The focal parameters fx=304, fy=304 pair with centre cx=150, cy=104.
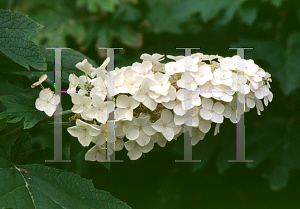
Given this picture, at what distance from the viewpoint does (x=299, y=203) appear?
1.97 meters

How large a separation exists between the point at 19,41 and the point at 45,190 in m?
0.40

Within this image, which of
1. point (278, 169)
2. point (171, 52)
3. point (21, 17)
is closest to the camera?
point (21, 17)

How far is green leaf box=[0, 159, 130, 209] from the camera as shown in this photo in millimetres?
677

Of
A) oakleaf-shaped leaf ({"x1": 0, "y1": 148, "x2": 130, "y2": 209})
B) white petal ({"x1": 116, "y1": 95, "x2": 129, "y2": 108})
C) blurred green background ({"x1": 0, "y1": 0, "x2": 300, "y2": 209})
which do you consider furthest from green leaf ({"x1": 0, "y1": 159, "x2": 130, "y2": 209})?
blurred green background ({"x1": 0, "y1": 0, "x2": 300, "y2": 209})

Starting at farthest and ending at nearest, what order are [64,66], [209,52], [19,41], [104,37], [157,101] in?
[104,37] → [209,52] → [64,66] → [19,41] → [157,101]

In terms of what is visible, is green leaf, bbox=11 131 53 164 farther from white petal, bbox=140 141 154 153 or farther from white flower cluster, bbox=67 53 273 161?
white petal, bbox=140 141 154 153

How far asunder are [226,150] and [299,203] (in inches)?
24.3

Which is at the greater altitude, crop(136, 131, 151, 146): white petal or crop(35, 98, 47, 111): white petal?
crop(35, 98, 47, 111): white petal

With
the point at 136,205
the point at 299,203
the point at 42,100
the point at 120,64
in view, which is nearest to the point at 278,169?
the point at 299,203

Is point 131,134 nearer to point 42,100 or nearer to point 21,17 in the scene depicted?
point 42,100

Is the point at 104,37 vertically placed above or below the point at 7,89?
above

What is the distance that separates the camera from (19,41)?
2.72 ft

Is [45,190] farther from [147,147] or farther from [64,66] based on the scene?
[64,66]

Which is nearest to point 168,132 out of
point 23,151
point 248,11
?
point 23,151
